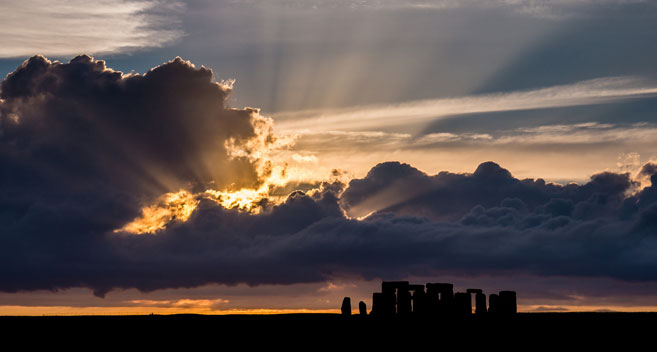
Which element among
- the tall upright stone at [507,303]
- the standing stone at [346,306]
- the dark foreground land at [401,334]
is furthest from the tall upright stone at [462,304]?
the standing stone at [346,306]

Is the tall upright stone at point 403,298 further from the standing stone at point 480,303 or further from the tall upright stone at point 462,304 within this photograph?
the standing stone at point 480,303

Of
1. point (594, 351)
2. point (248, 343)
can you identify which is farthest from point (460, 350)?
point (248, 343)

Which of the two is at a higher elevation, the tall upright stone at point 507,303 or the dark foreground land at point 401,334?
the tall upright stone at point 507,303

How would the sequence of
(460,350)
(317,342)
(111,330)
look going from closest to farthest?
(460,350), (317,342), (111,330)

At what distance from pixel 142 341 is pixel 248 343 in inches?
391

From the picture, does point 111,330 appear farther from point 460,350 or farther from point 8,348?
point 460,350

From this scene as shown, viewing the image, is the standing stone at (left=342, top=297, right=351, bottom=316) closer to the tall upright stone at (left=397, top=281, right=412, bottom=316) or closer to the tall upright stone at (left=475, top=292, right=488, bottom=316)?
the tall upright stone at (left=397, top=281, right=412, bottom=316)

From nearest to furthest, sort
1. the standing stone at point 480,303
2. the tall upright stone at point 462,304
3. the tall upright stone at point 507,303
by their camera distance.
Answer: the tall upright stone at point 462,304 → the tall upright stone at point 507,303 → the standing stone at point 480,303

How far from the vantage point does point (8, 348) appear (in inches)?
2785

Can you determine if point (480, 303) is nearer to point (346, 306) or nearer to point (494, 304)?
point (494, 304)

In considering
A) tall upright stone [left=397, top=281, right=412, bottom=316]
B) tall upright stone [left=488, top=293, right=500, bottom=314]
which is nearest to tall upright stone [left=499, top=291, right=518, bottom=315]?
tall upright stone [left=488, top=293, right=500, bottom=314]

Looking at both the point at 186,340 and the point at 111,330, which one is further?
the point at 111,330

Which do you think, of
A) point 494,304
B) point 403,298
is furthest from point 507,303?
point 403,298

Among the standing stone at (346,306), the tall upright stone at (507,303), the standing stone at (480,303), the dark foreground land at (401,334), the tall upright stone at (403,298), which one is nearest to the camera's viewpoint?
the dark foreground land at (401,334)
